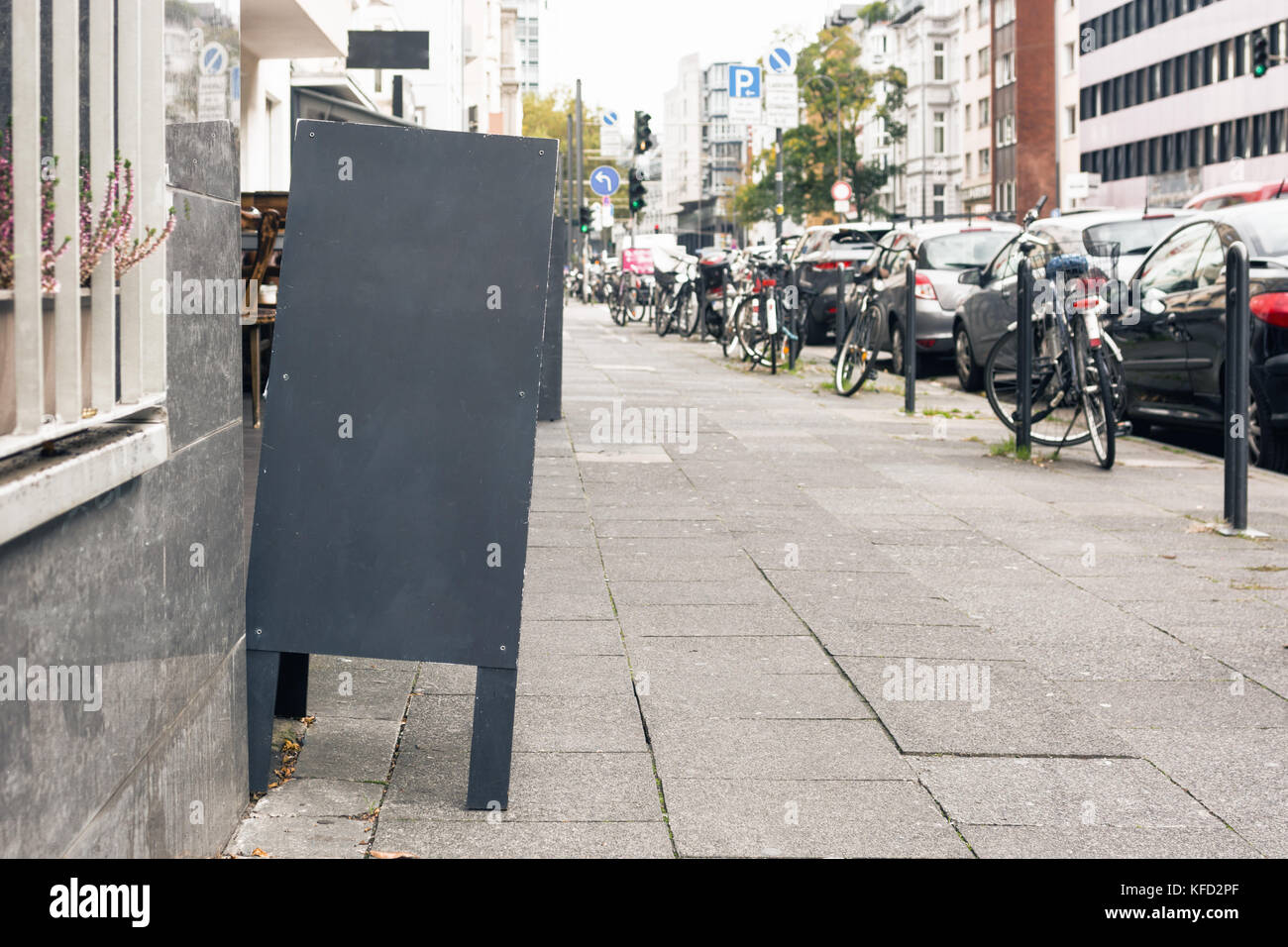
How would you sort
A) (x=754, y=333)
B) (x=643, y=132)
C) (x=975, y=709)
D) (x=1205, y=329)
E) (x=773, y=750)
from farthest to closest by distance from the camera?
(x=643, y=132) → (x=754, y=333) → (x=1205, y=329) → (x=975, y=709) → (x=773, y=750)

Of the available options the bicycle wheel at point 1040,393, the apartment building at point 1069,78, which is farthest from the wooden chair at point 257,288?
the apartment building at point 1069,78

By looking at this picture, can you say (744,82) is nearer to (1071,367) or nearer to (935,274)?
(935,274)

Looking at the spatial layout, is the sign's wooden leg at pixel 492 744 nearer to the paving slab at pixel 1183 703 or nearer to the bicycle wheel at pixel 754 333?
the paving slab at pixel 1183 703

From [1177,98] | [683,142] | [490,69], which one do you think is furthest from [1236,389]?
[683,142]

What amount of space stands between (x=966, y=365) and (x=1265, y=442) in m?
5.87

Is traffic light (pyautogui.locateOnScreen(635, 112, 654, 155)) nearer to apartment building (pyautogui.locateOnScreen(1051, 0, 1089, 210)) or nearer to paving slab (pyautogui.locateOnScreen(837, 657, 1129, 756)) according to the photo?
paving slab (pyautogui.locateOnScreen(837, 657, 1129, 756))

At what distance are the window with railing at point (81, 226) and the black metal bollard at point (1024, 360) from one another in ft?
26.1

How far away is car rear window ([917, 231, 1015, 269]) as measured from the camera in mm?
17375

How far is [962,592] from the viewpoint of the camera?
20.7ft

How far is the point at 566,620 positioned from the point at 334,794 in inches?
78.1

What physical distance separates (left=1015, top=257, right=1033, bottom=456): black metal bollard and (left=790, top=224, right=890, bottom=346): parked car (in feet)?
36.3

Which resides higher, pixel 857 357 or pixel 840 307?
pixel 840 307

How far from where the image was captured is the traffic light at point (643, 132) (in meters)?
36.5

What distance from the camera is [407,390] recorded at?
3.80 meters
